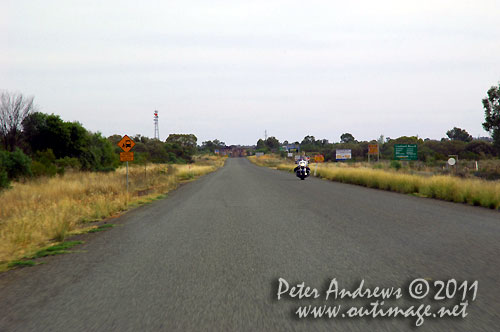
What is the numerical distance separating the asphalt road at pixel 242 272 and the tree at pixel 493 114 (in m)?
59.3

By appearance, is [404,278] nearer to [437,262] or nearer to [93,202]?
[437,262]

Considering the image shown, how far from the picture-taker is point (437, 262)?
6.33m

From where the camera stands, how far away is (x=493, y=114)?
61.7 metres

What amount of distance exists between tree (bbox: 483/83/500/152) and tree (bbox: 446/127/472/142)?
92677 millimetres

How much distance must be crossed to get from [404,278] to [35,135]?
38120 millimetres

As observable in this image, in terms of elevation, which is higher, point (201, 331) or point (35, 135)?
point (35, 135)

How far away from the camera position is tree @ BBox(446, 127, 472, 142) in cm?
14750

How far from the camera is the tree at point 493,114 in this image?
2413 inches

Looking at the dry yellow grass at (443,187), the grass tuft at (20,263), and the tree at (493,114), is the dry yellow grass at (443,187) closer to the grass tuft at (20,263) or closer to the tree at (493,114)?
the grass tuft at (20,263)

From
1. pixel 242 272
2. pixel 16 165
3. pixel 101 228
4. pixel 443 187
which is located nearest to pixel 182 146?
pixel 16 165

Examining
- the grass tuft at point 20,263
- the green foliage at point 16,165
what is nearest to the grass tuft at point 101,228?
the grass tuft at point 20,263

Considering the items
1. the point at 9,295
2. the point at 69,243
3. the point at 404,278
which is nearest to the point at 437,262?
the point at 404,278

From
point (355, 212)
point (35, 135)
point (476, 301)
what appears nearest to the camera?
point (476, 301)

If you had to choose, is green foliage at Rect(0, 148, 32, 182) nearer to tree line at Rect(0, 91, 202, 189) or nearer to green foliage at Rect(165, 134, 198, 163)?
tree line at Rect(0, 91, 202, 189)
